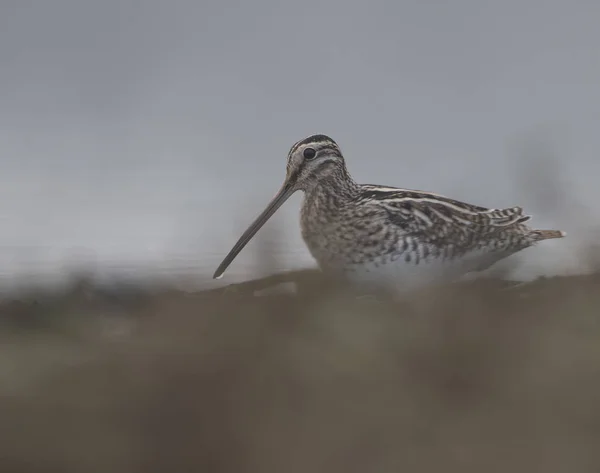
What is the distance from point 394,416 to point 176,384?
52cm

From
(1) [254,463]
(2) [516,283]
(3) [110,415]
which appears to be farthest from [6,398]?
(2) [516,283]

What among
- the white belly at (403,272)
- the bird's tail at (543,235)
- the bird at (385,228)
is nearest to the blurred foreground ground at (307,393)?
the bird at (385,228)

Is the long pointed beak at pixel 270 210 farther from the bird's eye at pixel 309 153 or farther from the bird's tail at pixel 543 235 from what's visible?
the bird's tail at pixel 543 235

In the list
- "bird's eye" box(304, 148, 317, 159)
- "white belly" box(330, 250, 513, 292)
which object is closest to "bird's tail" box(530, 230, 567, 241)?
"white belly" box(330, 250, 513, 292)

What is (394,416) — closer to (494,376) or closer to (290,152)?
(494,376)

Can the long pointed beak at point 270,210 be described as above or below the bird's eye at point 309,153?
below

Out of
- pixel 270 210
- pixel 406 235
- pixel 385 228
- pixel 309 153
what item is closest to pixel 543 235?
pixel 406 235

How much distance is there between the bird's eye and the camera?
706 cm

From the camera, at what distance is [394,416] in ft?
7.06

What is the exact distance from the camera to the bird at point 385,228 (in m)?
6.29

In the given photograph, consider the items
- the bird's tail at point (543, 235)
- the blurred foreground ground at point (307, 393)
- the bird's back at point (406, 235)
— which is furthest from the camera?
the bird's tail at point (543, 235)

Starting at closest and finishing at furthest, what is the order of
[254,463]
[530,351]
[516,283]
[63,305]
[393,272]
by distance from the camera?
[254,463] < [530,351] < [63,305] < [516,283] < [393,272]

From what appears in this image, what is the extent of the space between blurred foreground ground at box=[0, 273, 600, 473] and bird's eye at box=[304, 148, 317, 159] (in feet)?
14.6

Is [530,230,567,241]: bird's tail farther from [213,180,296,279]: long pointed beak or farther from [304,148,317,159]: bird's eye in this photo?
[213,180,296,279]: long pointed beak
